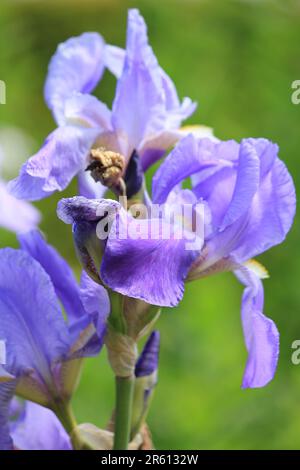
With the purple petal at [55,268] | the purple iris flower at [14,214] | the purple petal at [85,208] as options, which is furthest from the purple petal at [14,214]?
the purple petal at [85,208]

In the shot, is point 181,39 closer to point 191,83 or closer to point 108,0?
point 191,83

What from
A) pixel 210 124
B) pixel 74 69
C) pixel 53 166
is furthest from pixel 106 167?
pixel 210 124

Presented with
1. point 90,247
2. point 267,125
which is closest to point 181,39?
point 267,125

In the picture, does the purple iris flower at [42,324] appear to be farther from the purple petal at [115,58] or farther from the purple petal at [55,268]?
the purple petal at [115,58]

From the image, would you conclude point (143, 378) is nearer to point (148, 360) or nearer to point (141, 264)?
point (148, 360)

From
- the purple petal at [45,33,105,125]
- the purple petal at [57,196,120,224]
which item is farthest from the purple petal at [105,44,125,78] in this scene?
the purple petal at [57,196,120,224]

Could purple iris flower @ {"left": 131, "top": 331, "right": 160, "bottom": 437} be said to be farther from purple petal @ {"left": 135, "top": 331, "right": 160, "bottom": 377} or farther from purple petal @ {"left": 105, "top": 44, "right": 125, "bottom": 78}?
purple petal @ {"left": 105, "top": 44, "right": 125, "bottom": 78}

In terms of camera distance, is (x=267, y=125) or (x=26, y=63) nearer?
(x=267, y=125)
